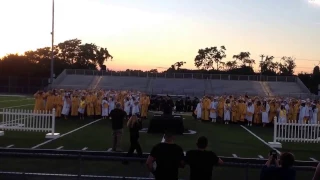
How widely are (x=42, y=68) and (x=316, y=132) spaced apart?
73476 mm

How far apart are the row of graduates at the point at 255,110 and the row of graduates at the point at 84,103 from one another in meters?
4.23

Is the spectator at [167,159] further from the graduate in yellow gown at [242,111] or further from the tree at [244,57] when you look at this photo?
the tree at [244,57]

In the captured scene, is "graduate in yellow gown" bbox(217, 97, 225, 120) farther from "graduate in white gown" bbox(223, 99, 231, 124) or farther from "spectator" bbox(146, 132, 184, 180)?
"spectator" bbox(146, 132, 184, 180)

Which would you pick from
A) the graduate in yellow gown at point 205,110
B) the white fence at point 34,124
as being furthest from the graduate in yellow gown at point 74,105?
the graduate in yellow gown at point 205,110

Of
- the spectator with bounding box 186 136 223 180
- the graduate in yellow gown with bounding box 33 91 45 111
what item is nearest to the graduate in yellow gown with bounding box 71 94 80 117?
the graduate in yellow gown with bounding box 33 91 45 111

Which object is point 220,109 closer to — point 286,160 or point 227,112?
point 227,112

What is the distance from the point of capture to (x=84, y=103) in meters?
28.3

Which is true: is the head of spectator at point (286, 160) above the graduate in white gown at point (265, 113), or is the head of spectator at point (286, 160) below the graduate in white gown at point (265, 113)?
above

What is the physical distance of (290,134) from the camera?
20.0m

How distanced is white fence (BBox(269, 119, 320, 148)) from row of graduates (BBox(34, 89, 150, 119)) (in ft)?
36.1

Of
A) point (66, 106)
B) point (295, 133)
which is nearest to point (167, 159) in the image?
point (295, 133)

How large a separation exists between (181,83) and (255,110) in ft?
146

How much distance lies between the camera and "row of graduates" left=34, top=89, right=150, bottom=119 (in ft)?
90.5

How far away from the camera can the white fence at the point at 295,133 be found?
18172 mm
